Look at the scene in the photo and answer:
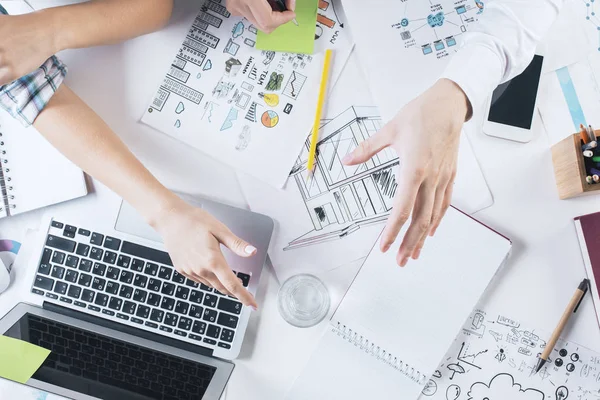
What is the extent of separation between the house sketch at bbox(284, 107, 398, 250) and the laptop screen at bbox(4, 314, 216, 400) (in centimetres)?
24

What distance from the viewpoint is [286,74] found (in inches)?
33.6

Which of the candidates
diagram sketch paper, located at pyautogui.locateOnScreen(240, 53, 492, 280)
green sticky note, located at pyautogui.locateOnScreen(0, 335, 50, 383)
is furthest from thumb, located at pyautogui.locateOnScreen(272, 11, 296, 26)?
green sticky note, located at pyautogui.locateOnScreen(0, 335, 50, 383)

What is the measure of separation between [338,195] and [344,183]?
20mm

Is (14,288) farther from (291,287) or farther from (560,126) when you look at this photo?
(560,126)

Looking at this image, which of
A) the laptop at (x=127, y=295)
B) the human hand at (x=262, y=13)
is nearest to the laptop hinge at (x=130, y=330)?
the laptop at (x=127, y=295)

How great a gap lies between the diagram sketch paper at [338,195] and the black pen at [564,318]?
186 mm

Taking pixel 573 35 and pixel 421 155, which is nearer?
pixel 421 155

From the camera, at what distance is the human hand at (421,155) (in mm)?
659

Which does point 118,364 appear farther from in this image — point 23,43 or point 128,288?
point 23,43

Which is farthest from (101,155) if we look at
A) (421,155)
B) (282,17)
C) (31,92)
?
(421,155)

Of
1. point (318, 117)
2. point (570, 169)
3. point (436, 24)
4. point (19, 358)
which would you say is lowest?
point (19, 358)

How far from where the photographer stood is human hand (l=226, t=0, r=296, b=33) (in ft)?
2.63

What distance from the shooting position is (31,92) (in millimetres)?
763

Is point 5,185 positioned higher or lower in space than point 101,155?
lower
